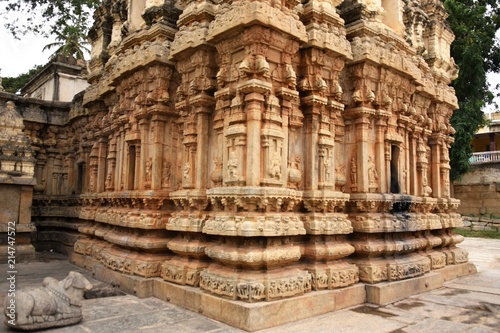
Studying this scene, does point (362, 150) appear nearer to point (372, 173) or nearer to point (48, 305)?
point (372, 173)

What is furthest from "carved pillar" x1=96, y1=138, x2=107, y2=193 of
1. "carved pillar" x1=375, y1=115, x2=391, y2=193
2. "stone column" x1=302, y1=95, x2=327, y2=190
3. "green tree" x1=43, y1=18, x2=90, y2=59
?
"green tree" x1=43, y1=18, x2=90, y2=59

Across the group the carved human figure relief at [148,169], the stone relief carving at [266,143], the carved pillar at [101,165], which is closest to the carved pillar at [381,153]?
the stone relief carving at [266,143]

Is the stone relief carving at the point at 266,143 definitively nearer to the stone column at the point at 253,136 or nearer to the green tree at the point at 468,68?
the stone column at the point at 253,136

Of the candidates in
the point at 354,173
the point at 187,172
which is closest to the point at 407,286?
the point at 354,173

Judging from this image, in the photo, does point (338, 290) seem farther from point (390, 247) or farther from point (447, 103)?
point (447, 103)

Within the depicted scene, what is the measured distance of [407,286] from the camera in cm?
755

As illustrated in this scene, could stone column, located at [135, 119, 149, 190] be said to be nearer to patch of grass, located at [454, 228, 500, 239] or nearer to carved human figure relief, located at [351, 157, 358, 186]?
carved human figure relief, located at [351, 157, 358, 186]

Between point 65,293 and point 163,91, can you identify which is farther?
point 163,91

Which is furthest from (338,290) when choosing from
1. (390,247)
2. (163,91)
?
(163,91)

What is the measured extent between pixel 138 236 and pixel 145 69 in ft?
10.9

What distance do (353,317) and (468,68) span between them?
19933 millimetres

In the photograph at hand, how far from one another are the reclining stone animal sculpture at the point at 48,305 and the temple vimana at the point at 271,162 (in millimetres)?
1607

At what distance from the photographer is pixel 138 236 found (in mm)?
7953

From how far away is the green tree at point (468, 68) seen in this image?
21.7 m
